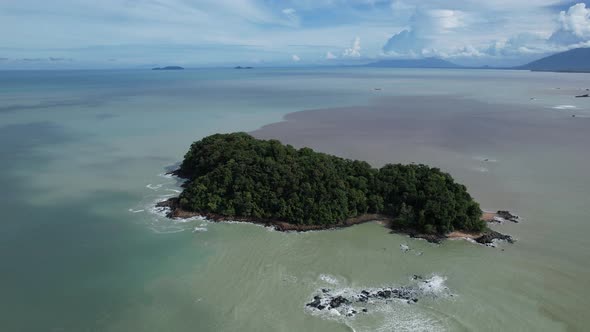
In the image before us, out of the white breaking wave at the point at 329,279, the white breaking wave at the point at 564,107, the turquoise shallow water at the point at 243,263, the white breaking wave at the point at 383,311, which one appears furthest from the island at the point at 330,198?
the white breaking wave at the point at 564,107

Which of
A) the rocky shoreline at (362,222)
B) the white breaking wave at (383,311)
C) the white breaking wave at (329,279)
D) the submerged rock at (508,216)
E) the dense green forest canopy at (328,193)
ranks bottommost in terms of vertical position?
the white breaking wave at (383,311)

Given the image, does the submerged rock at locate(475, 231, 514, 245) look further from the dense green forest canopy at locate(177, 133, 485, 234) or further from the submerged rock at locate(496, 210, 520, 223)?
the submerged rock at locate(496, 210, 520, 223)

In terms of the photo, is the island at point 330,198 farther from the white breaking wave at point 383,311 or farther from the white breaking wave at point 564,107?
the white breaking wave at point 564,107

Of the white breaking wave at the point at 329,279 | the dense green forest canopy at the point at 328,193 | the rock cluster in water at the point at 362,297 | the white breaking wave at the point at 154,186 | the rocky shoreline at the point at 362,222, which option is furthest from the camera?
the white breaking wave at the point at 154,186

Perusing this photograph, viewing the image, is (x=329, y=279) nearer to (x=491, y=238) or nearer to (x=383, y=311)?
(x=383, y=311)

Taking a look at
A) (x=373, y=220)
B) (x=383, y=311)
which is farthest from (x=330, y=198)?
(x=383, y=311)

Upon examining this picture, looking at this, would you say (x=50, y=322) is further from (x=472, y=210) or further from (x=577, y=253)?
(x=577, y=253)

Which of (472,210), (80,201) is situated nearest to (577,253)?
(472,210)

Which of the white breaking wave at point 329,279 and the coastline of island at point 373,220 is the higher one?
the coastline of island at point 373,220

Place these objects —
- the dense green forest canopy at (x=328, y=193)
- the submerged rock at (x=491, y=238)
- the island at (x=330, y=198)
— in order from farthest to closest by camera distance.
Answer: the dense green forest canopy at (x=328, y=193) < the island at (x=330, y=198) < the submerged rock at (x=491, y=238)

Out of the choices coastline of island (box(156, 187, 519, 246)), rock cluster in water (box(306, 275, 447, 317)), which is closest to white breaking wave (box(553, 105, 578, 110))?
coastline of island (box(156, 187, 519, 246))
